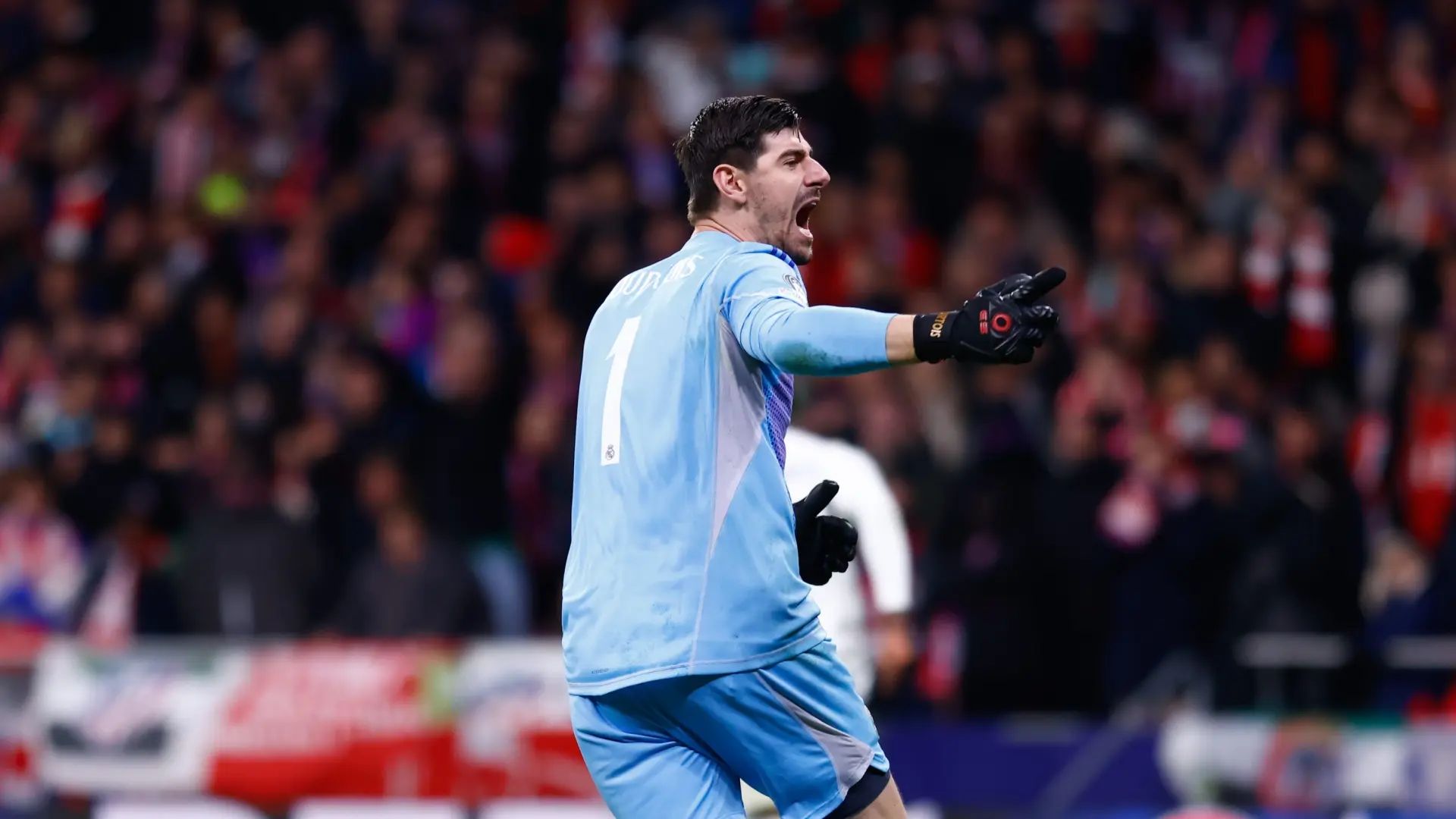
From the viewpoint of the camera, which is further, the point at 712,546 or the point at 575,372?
the point at 575,372

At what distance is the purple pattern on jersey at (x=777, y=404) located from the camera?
15.3 feet

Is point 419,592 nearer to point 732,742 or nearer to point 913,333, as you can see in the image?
point 732,742

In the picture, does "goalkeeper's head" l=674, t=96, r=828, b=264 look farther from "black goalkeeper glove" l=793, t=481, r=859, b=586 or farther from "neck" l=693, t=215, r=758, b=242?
"black goalkeeper glove" l=793, t=481, r=859, b=586

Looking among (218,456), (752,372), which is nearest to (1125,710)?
(218,456)

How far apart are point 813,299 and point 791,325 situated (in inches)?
336

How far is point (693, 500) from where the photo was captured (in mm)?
4512

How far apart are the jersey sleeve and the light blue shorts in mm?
715

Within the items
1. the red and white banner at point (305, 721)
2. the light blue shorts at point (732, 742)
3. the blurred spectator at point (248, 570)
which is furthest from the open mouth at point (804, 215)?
the blurred spectator at point (248, 570)

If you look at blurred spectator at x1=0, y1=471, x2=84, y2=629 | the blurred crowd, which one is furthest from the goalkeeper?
blurred spectator at x1=0, y1=471, x2=84, y2=629

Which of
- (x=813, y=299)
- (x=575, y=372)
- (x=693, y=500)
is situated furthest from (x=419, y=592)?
(x=693, y=500)

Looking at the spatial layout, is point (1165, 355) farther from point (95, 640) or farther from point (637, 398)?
point (637, 398)

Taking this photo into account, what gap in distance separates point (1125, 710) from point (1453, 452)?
242cm

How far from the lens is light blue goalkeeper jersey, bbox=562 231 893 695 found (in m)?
4.49

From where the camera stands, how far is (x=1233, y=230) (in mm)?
13250
